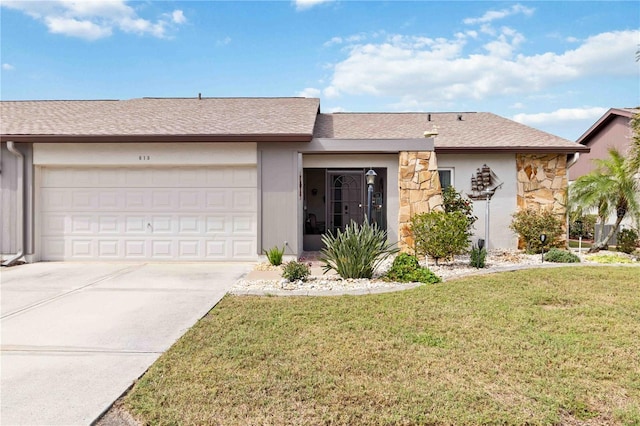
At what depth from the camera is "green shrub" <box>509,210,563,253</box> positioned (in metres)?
10.1

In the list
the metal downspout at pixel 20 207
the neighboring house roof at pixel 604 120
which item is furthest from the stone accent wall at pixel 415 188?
the neighboring house roof at pixel 604 120

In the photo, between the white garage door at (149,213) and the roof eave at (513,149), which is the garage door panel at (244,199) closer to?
the white garage door at (149,213)

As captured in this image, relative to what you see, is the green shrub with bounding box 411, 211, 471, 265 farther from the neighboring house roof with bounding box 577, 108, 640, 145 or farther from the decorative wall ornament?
the neighboring house roof with bounding box 577, 108, 640, 145

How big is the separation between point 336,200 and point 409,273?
4661mm

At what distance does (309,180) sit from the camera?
11656 millimetres

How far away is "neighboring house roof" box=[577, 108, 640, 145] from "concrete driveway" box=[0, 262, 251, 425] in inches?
731

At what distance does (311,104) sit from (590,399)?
11.8m

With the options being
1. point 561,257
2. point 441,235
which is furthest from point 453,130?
point 441,235

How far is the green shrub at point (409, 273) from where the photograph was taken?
6.91 metres

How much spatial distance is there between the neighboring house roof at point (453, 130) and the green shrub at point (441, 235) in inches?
124

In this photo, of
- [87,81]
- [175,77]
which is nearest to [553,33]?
[175,77]

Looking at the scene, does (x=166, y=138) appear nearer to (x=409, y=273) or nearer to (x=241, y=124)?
(x=241, y=124)

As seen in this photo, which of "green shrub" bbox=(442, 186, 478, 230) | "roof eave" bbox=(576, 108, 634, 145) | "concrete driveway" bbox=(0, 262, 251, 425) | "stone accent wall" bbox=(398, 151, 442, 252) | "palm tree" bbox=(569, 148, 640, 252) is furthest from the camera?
"roof eave" bbox=(576, 108, 634, 145)

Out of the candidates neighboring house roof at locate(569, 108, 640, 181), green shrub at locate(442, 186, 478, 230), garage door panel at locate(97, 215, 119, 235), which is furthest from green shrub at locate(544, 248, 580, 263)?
garage door panel at locate(97, 215, 119, 235)
